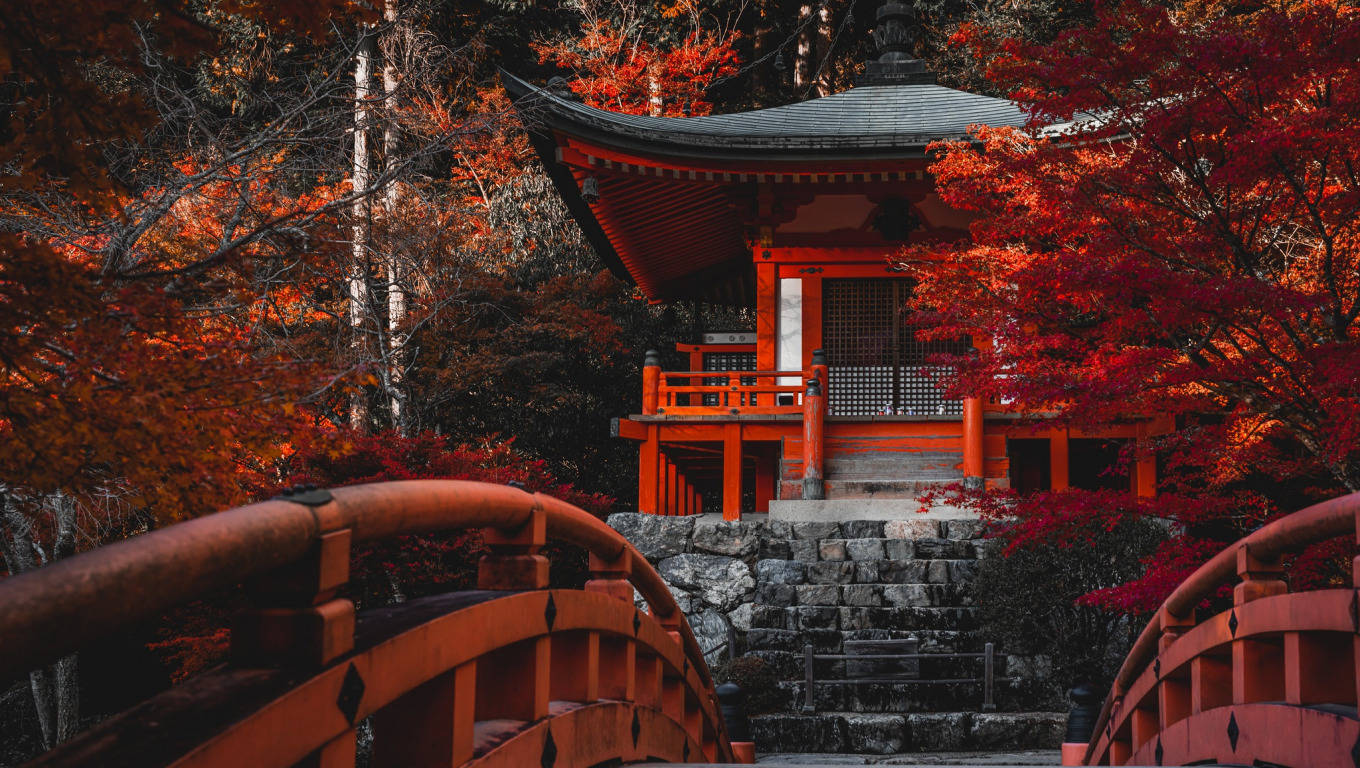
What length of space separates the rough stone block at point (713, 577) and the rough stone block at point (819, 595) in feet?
2.27

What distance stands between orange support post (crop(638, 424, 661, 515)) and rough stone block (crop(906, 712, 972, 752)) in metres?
4.55

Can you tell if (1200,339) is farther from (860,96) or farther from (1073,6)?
(1073,6)

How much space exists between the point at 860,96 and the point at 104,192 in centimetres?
1196

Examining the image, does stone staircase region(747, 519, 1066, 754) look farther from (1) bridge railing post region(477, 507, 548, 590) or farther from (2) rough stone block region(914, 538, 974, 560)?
(1) bridge railing post region(477, 507, 548, 590)

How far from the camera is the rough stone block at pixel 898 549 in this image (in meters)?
10.6

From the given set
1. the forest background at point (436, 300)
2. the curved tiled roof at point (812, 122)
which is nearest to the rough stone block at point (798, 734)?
the forest background at point (436, 300)

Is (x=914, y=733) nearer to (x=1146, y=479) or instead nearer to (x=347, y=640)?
(x=1146, y=479)

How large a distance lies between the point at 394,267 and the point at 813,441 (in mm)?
6875

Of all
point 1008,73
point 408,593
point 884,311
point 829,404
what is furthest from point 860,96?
point 408,593

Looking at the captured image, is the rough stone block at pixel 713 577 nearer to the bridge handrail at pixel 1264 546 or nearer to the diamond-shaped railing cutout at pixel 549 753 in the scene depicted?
the bridge handrail at pixel 1264 546

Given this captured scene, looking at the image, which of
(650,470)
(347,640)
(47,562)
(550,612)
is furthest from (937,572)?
(347,640)

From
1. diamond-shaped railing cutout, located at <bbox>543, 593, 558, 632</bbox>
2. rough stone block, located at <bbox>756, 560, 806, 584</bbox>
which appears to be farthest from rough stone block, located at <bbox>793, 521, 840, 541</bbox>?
diamond-shaped railing cutout, located at <bbox>543, 593, 558, 632</bbox>

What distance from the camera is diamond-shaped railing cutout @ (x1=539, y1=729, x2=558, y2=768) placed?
2.31 m

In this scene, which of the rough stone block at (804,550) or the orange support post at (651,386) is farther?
the orange support post at (651,386)
